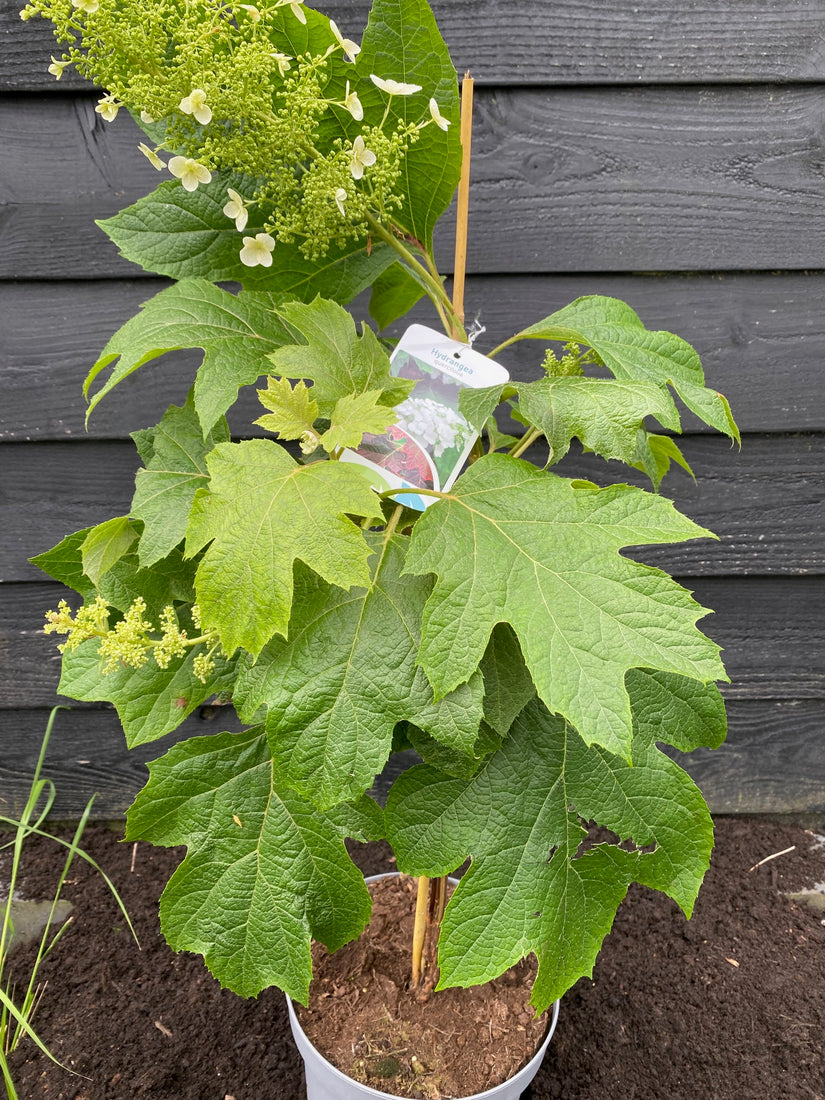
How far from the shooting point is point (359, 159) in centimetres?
65

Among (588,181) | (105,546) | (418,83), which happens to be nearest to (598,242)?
(588,181)

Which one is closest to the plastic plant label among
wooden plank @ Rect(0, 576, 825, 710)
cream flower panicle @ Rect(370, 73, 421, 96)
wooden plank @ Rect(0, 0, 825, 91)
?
cream flower panicle @ Rect(370, 73, 421, 96)

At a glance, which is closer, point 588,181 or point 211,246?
point 211,246

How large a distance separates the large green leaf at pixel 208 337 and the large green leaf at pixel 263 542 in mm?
104

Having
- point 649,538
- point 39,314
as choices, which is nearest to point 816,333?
point 649,538

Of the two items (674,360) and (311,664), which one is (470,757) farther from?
(674,360)

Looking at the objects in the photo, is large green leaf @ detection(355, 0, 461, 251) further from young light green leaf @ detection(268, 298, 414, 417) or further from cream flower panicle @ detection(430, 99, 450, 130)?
young light green leaf @ detection(268, 298, 414, 417)

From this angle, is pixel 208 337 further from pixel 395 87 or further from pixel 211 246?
pixel 395 87

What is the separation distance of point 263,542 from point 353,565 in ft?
0.24

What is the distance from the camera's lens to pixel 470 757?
0.70m

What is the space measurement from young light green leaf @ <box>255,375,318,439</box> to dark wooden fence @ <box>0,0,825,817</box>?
27.9 inches

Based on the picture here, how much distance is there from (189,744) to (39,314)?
0.89 metres

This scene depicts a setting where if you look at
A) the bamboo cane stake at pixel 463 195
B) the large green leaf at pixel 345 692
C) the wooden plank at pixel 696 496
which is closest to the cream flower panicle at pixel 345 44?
the bamboo cane stake at pixel 463 195

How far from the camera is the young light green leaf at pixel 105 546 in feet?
2.51
